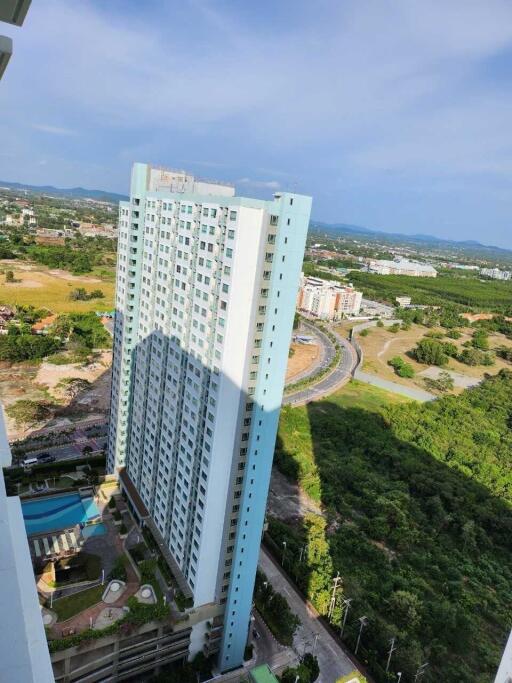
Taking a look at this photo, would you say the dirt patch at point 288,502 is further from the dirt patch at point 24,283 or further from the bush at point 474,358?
the dirt patch at point 24,283

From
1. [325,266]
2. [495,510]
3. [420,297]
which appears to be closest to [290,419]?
[495,510]

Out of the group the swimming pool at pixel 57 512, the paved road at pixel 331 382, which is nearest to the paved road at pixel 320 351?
the paved road at pixel 331 382

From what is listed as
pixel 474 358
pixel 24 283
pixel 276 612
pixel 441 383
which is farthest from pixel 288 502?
pixel 24 283

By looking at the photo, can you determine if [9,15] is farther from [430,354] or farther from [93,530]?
[430,354]

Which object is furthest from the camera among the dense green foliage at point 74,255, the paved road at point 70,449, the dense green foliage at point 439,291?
→ the dense green foliage at point 439,291

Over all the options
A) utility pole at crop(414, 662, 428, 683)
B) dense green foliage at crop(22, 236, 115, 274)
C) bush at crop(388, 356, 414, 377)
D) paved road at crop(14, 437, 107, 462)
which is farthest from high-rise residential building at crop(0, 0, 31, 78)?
dense green foliage at crop(22, 236, 115, 274)

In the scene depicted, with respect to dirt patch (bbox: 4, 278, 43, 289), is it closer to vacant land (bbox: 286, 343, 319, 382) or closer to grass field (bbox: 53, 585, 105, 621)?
vacant land (bbox: 286, 343, 319, 382)

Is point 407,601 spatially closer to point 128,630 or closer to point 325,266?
point 128,630
